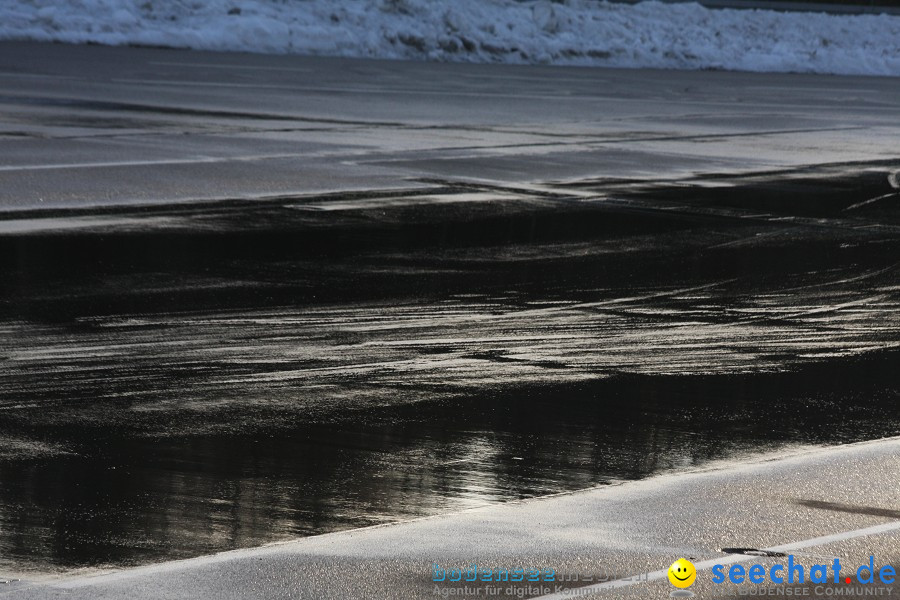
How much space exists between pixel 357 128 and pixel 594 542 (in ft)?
41.6

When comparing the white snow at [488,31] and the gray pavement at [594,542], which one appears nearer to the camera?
the gray pavement at [594,542]

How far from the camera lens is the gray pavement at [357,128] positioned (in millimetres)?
12242

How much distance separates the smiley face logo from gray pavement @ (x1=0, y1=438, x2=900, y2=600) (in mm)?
26

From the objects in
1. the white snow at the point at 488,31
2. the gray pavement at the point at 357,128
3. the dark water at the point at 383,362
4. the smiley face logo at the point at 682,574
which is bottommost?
the smiley face logo at the point at 682,574

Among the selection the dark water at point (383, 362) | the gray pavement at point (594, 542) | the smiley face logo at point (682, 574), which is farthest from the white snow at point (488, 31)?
the smiley face logo at point (682, 574)

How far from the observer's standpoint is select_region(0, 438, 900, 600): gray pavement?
3881mm

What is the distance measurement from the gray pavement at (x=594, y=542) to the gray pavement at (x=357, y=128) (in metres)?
6.64

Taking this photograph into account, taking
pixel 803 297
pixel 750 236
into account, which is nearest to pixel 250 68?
pixel 750 236

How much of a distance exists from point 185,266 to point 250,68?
63.8 ft

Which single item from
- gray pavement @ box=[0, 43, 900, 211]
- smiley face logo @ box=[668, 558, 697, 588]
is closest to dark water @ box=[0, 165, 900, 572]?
smiley face logo @ box=[668, 558, 697, 588]

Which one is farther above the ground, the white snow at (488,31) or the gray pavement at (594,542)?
the white snow at (488,31)

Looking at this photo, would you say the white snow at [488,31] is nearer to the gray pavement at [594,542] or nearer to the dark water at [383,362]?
the dark water at [383,362]

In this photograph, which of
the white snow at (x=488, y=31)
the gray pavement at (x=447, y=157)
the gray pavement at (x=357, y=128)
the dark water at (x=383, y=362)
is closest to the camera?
the gray pavement at (x=447, y=157)

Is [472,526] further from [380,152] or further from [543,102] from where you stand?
[543,102]
